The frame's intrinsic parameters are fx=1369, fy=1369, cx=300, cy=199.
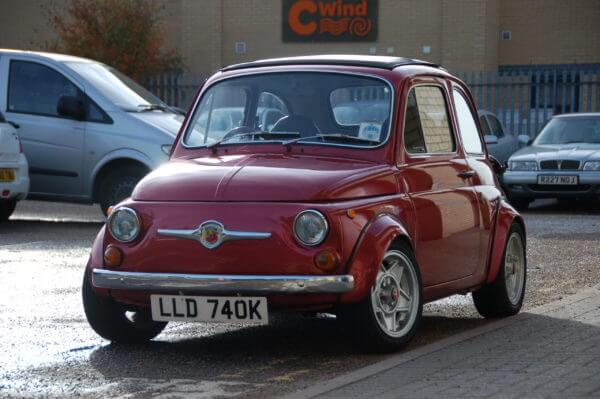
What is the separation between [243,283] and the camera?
706 cm

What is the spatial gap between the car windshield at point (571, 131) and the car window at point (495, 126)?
3.02 m

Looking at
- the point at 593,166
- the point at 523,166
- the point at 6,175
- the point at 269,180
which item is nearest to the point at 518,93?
the point at 523,166

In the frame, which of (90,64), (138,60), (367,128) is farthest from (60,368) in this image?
(138,60)

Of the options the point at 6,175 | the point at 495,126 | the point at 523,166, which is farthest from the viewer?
the point at 495,126

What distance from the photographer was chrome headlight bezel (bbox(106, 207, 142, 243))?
744cm

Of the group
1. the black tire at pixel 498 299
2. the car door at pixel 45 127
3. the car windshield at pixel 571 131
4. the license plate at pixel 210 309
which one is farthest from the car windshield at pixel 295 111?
the car windshield at pixel 571 131

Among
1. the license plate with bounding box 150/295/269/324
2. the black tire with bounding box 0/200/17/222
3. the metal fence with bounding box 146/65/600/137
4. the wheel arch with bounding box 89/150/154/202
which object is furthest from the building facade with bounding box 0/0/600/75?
the license plate with bounding box 150/295/269/324

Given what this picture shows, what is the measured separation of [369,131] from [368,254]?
1158 millimetres

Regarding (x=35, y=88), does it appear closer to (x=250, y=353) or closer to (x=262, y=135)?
(x=262, y=135)

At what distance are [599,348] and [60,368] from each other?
9.67 feet

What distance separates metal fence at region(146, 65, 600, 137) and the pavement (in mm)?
20785

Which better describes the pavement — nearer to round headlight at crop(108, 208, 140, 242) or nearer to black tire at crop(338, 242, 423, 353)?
black tire at crop(338, 242, 423, 353)

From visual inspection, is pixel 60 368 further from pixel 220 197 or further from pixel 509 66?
pixel 509 66

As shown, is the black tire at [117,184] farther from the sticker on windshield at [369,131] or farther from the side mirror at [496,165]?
the sticker on windshield at [369,131]
